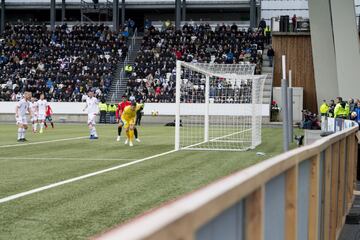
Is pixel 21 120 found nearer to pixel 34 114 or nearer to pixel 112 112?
pixel 34 114

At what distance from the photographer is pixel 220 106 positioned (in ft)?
108

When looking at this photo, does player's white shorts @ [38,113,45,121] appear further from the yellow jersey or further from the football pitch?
the football pitch

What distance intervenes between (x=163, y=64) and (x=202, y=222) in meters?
49.7

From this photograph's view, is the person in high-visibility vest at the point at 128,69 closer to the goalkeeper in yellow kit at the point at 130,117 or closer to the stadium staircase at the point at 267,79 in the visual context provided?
the stadium staircase at the point at 267,79

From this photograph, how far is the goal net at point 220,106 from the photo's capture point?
2161 centimetres

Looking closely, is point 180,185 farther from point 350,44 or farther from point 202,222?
point 350,44

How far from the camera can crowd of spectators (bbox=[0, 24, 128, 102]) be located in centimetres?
5006

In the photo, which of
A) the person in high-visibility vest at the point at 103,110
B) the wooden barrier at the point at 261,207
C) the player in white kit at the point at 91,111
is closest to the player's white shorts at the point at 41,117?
the player in white kit at the point at 91,111

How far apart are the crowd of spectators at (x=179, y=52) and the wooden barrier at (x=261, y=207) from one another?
41.6 meters

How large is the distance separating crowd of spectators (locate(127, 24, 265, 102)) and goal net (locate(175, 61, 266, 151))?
6.50 m

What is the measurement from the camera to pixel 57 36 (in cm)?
5825

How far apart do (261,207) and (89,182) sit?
28.3 feet

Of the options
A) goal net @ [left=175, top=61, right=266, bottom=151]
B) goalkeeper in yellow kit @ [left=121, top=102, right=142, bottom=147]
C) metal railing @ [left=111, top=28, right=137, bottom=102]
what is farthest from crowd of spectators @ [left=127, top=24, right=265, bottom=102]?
goalkeeper in yellow kit @ [left=121, top=102, right=142, bottom=147]

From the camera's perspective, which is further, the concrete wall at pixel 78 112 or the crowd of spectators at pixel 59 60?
the crowd of spectators at pixel 59 60
